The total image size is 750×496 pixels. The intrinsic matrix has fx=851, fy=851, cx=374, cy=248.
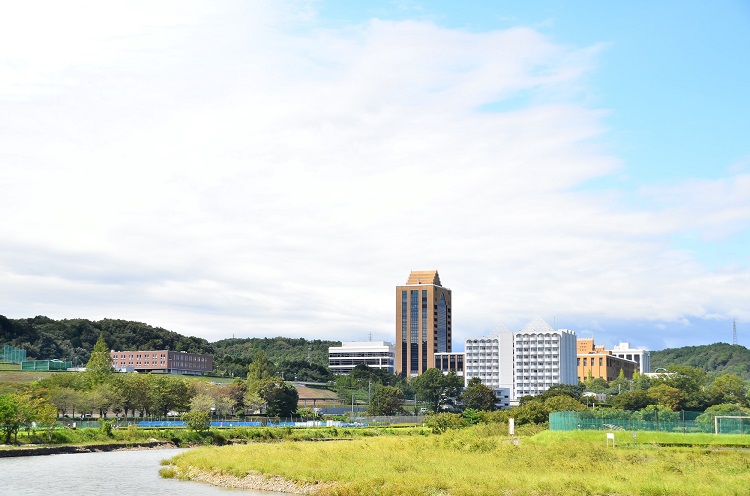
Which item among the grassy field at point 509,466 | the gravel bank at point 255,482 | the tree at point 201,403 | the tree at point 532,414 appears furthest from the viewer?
the tree at point 201,403

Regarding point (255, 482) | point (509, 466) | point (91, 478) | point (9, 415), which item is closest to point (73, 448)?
point (9, 415)

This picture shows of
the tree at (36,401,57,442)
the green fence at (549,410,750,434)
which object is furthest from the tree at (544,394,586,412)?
the tree at (36,401,57,442)

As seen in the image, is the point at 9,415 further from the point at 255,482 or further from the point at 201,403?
the point at 201,403

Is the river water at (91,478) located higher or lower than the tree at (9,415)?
lower

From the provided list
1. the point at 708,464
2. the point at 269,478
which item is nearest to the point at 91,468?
the point at 269,478

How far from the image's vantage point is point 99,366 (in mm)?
178375

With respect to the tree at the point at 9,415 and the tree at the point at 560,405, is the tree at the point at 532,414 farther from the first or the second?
the tree at the point at 9,415

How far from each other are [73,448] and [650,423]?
6924 cm

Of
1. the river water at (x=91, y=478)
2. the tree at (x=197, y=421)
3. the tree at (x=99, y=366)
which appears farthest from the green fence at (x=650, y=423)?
the tree at (x=99, y=366)

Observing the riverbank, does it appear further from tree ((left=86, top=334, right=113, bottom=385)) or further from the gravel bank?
tree ((left=86, top=334, right=113, bottom=385))

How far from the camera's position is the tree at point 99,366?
171 meters

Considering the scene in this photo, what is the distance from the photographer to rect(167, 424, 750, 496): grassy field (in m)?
53.3

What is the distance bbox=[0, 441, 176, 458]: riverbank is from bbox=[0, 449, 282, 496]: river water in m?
2.30

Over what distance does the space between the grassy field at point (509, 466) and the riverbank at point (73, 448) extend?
21.8 meters
